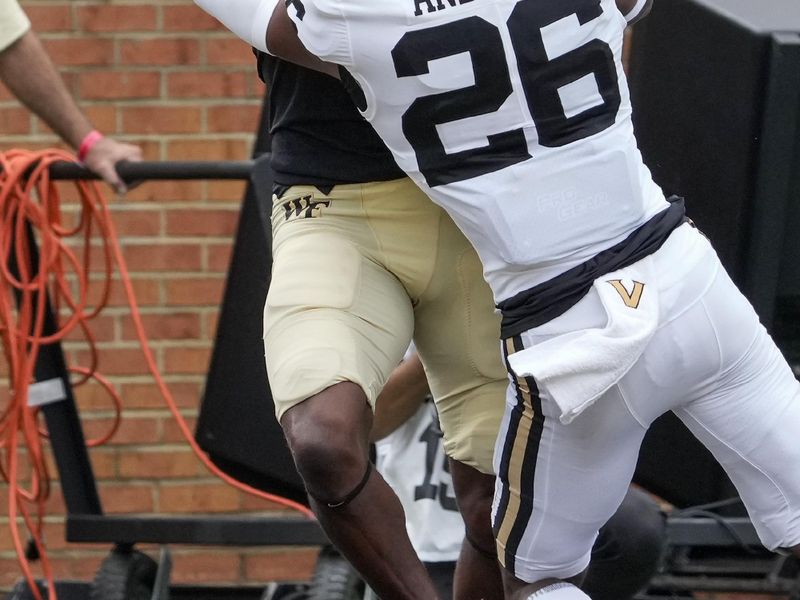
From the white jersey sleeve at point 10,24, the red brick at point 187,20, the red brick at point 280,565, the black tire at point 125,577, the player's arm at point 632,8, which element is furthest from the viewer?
the red brick at point 280,565

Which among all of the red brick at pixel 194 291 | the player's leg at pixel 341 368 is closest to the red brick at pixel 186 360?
the red brick at pixel 194 291

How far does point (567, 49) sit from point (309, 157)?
0.49 metres

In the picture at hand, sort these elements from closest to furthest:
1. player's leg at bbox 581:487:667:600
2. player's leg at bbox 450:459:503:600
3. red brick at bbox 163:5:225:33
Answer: player's leg at bbox 450:459:503:600, player's leg at bbox 581:487:667:600, red brick at bbox 163:5:225:33

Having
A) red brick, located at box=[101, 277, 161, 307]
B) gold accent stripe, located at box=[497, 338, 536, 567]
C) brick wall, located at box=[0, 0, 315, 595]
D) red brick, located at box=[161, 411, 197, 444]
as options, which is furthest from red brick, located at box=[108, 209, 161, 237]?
gold accent stripe, located at box=[497, 338, 536, 567]

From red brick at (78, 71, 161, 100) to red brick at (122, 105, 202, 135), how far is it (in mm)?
41

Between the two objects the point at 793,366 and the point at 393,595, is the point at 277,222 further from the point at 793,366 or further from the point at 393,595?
the point at 793,366

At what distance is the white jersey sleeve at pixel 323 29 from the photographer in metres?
2.08

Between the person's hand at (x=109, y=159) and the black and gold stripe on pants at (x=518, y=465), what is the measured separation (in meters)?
1.20

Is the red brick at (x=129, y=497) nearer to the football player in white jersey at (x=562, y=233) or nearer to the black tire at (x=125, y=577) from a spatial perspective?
the black tire at (x=125, y=577)

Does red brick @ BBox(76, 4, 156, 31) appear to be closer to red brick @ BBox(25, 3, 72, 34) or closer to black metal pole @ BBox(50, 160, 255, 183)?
red brick @ BBox(25, 3, 72, 34)

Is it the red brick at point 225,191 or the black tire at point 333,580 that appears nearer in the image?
the black tire at point 333,580

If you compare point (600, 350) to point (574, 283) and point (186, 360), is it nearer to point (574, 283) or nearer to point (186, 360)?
point (574, 283)

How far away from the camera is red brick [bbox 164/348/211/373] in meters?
4.12

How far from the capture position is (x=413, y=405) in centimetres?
293
